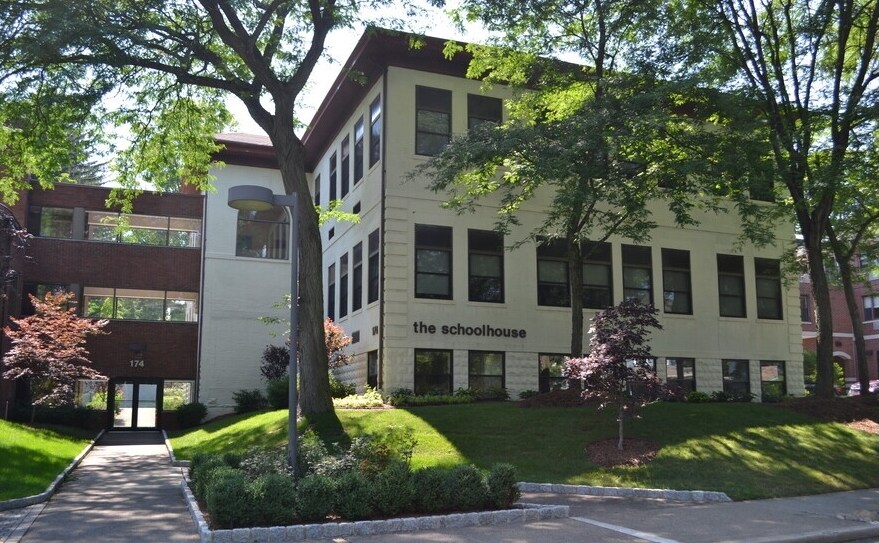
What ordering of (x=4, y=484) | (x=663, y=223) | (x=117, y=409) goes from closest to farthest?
(x=4, y=484)
(x=663, y=223)
(x=117, y=409)

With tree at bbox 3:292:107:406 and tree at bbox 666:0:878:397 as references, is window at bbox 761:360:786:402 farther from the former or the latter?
tree at bbox 3:292:107:406

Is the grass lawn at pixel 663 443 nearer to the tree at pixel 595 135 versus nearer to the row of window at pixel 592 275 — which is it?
the tree at pixel 595 135

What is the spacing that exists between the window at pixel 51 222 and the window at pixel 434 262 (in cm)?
1692

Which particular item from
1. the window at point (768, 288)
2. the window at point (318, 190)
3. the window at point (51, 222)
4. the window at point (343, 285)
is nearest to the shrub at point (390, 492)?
the window at point (343, 285)

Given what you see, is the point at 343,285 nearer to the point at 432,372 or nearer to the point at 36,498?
the point at 432,372

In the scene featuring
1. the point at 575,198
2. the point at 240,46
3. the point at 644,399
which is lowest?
the point at 644,399

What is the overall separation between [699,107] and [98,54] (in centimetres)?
1405

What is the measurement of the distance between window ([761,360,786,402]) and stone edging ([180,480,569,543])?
63.0 feet

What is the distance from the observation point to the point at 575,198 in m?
16.5

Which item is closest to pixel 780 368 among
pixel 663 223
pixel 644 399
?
pixel 663 223

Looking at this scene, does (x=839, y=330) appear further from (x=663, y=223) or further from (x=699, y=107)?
(x=699, y=107)

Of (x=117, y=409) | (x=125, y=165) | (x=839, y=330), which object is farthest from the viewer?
(x=839, y=330)

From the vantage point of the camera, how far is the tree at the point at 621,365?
14977 millimetres

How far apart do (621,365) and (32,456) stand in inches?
497
